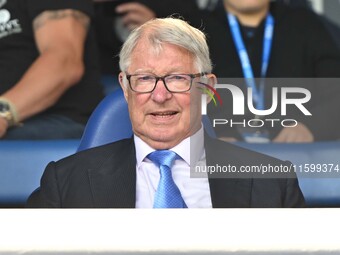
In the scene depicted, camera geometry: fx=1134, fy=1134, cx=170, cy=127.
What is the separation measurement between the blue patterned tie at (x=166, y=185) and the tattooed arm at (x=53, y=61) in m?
0.84

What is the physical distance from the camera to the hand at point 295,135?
9.95ft

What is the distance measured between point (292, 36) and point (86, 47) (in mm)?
654

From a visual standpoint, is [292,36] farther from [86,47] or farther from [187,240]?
[187,240]

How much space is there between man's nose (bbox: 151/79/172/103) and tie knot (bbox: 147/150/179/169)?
0.12m

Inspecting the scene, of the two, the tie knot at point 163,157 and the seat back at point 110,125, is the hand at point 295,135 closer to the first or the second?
the seat back at point 110,125

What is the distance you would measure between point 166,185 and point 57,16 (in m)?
1.05

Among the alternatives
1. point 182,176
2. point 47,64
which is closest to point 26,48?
point 47,64

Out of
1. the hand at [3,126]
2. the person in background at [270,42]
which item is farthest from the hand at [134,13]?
the hand at [3,126]

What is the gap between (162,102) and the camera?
265 cm

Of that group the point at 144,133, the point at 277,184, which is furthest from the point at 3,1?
the point at 277,184

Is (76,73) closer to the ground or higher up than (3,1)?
closer to the ground

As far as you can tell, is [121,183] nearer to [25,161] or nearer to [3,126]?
[25,161]

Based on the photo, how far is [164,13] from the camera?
3443 millimetres

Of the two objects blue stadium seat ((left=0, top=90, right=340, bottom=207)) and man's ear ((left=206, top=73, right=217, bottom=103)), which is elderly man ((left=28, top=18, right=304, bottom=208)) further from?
blue stadium seat ((left=0, top=90, right=340, bottom=207))
